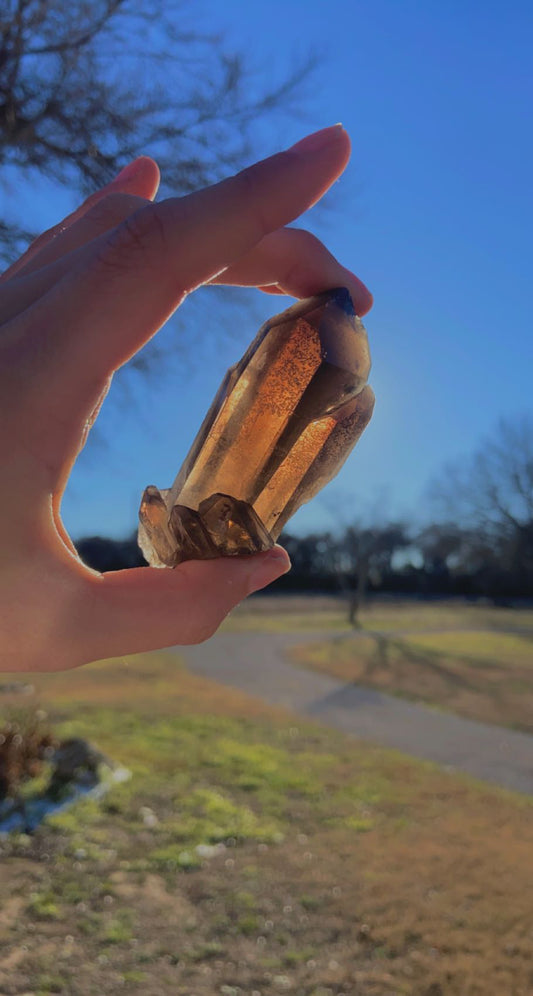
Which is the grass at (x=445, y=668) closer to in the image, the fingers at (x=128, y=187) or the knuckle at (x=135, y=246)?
the fingers at (x=128, y=187)

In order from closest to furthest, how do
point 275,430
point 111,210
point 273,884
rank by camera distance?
point 111,210 < point 275,430 < point 273,884

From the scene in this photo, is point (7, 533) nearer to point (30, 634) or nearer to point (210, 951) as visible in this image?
point (30, 634)

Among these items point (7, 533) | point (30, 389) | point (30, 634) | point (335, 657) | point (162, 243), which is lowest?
point (335, 657)

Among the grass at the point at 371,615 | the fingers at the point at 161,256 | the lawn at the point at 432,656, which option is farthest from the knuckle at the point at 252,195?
the grass at the point at 371,615

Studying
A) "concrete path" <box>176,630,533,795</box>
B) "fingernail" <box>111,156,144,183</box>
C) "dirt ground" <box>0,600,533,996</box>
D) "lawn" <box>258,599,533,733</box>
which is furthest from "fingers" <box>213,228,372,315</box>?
"lawn" <box>258,599,533,733</box>

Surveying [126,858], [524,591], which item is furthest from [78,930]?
[524,591]

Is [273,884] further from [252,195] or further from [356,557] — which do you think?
[356,557]

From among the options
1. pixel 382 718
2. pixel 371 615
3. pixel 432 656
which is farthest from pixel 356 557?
pixel 382 718
